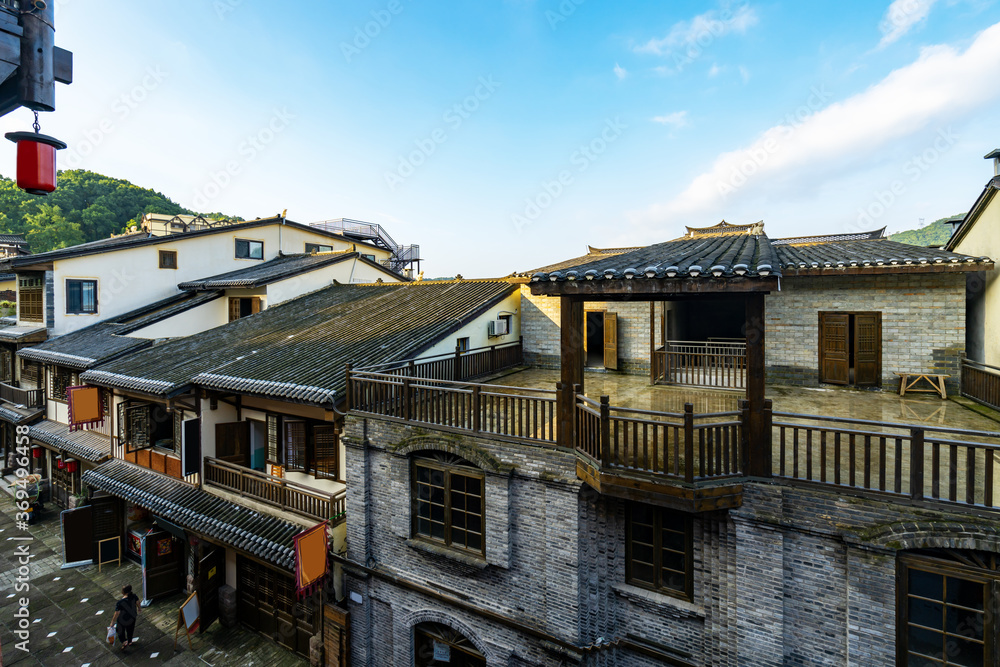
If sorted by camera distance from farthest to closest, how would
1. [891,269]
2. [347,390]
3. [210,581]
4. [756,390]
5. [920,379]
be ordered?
[210,581]
[920,379]
[891,269]
[347,390]
[756,390]

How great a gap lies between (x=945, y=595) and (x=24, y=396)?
2837 cm

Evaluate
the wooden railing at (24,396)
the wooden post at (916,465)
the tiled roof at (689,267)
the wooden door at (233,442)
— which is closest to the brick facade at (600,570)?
the wooden post at (916,465)

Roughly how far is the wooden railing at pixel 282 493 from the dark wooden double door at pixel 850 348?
12.7m

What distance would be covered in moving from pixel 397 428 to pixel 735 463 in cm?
612

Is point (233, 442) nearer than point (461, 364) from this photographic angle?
Yes

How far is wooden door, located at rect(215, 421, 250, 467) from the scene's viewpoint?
1161 cm

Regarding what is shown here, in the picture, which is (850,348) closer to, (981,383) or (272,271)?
(981,383)

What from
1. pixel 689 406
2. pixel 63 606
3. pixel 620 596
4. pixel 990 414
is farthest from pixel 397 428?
pixel 63 606

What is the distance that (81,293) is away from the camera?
59.2 feet

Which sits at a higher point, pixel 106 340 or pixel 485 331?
pixel 485 331

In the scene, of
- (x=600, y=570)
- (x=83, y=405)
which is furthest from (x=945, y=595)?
(x=83, y=405)

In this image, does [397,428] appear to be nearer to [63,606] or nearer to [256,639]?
[256,639]

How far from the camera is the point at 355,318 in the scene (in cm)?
1445

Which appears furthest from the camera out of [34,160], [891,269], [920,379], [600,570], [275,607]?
[275,607]
